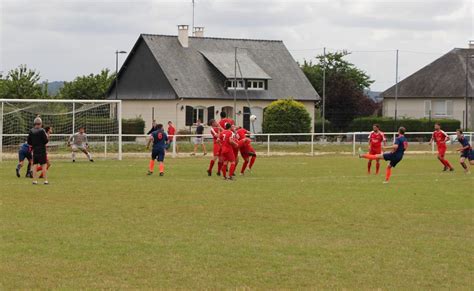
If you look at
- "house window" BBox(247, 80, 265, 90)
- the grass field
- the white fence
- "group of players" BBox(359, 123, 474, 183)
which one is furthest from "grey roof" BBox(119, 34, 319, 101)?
Result: the grass field

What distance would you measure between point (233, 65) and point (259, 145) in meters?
21.9

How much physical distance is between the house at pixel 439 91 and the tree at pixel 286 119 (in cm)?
1526

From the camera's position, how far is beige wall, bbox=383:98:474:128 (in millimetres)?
72750

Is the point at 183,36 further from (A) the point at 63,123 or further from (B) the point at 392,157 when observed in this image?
(B) the point at 392,157

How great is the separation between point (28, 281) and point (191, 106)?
53.5 metres

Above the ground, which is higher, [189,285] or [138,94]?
[138,94]

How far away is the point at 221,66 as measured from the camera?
219ft

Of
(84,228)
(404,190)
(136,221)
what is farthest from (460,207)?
(84,228)

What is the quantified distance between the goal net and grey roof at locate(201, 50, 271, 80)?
76.5 feet

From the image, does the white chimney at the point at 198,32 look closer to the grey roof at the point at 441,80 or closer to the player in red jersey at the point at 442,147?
the grey roof at the point at 441,80

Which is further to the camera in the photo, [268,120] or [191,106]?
[191,106]

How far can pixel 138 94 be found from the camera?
6725cm

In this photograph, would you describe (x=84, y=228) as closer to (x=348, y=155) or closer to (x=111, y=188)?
(x=111, y=188)

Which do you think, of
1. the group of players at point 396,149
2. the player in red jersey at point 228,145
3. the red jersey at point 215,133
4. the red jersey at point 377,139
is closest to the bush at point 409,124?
the group of players at point 396,149
